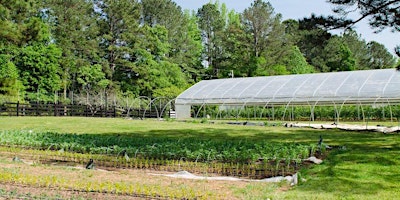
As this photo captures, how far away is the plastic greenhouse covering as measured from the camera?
2394cm

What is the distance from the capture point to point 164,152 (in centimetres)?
980

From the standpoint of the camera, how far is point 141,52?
4084 centimetres

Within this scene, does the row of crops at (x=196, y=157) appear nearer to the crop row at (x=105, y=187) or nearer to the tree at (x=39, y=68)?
the crop row at (x=105, y=187)

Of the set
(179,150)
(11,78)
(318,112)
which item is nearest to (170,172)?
(179,150)

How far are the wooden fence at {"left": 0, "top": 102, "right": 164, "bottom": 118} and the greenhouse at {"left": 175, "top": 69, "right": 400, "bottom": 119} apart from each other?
339 cm

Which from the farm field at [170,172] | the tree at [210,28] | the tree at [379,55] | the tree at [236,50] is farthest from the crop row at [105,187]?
the tree at [379,55]

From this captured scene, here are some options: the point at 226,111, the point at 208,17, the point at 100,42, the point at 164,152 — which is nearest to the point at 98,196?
the point at 164,152

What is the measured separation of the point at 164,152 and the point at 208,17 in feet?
144

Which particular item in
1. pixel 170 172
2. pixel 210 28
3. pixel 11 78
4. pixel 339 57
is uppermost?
pixel 210 28

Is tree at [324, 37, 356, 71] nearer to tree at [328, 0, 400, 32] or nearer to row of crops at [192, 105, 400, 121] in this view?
row of crops at [192, 105, 400, 121]

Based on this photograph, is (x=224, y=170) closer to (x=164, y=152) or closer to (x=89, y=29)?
(x=164, y=152)

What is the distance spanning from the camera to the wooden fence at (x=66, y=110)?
27.7 m

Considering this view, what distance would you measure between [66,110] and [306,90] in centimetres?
1658

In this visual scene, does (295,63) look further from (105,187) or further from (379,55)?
(105,187)
